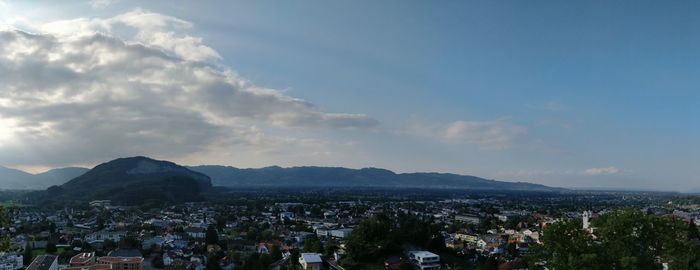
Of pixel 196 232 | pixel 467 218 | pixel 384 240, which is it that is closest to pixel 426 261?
pixel 384 240

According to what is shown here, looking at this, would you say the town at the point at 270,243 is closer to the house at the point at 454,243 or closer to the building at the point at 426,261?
the building at the point at 426,261

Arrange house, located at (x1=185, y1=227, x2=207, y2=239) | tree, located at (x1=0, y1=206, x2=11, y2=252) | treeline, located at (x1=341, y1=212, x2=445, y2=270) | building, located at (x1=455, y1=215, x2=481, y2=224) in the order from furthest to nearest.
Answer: building, located at (x1=455, y1=215, x2=481, y2=224) < house, located at (x1=185, y1=227, x2=207, y2=239) < treeline, located at (x1=341, y1=212, x2=445, y2=270) < tree, located at (x1=0, y1=206, x2=11, y2=252)

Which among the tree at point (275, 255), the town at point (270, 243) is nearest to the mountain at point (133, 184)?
the town at point (270, 243)

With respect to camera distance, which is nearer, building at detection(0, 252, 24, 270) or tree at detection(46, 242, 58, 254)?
building at detection(0, 252, 24, 270)

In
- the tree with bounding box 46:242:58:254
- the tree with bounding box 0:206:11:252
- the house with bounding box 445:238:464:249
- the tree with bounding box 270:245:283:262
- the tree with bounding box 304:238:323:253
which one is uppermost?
the tree with bounding box 0:206:11:252

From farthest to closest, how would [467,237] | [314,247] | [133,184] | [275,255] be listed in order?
[133,184] → [467,237] → [314,247] → [275,255]

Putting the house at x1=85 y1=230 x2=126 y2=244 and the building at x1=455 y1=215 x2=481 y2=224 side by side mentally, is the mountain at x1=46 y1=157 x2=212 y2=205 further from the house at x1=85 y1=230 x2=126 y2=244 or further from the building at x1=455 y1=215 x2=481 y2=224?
the building at x1=455 y1=215 x2=481 y2=224

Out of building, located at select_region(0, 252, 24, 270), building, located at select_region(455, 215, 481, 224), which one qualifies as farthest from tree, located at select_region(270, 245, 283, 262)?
building, located at select_region(455, 215, 481, 224)

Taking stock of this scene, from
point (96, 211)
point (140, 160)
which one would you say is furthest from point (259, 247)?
point (140, 160)

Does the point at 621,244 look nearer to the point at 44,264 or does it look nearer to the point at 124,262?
the point at 124,262
